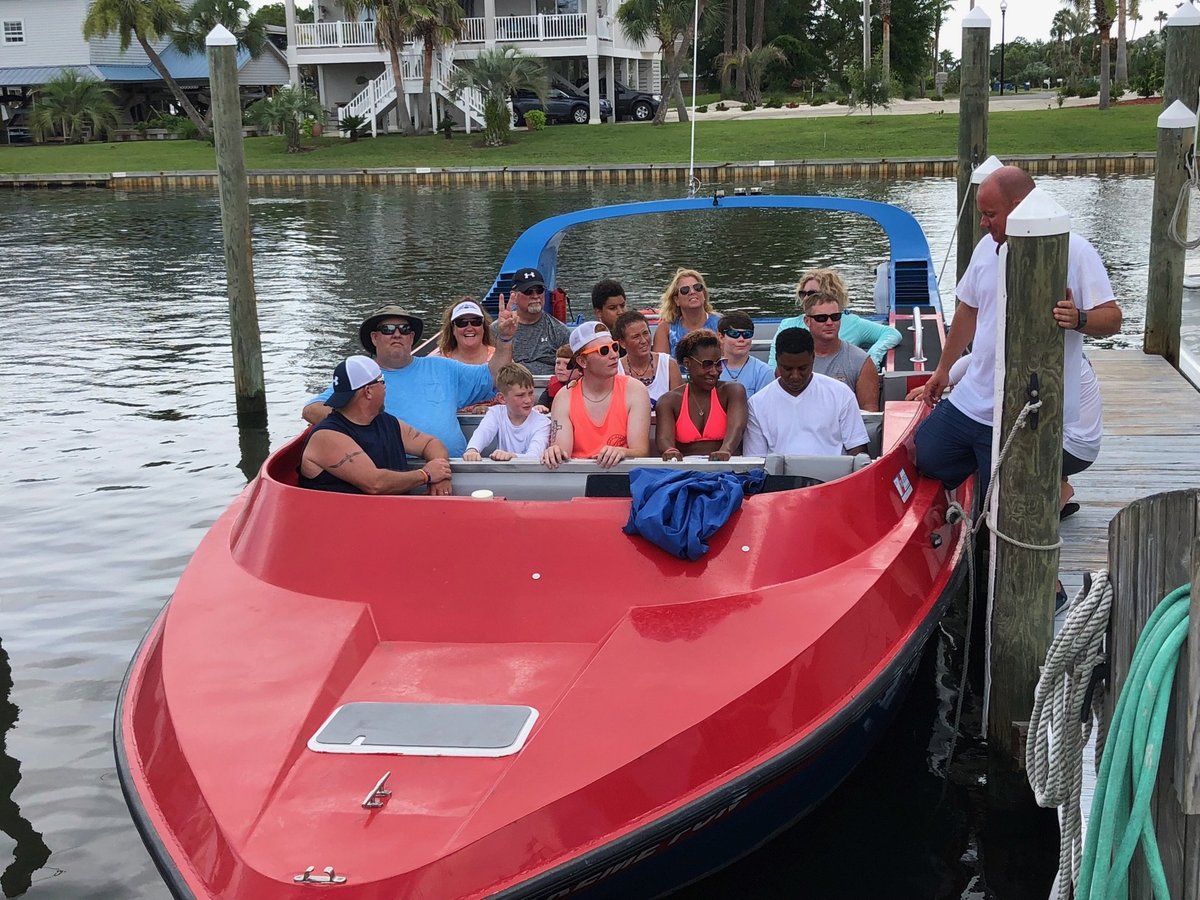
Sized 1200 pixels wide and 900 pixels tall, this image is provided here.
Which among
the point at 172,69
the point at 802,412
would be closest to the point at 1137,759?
the point at 802,412

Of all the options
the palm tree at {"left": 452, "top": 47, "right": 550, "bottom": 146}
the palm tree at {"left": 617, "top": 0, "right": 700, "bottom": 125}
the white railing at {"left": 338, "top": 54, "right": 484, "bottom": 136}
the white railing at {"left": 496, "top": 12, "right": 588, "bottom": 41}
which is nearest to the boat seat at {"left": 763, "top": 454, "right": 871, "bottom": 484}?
the palm tree at {"left": 452, "top": 47, "right": 550, "bottom": 146}

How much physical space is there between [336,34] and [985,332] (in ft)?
136

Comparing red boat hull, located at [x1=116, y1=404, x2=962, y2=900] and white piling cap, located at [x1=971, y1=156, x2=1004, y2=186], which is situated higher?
white piling cap, located at [x1=971, y1=156, x2=1004, y2=186]

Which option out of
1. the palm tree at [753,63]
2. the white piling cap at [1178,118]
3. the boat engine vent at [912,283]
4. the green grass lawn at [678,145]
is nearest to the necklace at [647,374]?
the boat engine vent at [912,283]

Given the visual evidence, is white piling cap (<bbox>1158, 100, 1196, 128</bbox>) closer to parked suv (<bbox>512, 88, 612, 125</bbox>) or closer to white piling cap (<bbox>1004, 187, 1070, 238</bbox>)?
white piling cap (<bbox>1004, 187, 1070, 238</bbox>)

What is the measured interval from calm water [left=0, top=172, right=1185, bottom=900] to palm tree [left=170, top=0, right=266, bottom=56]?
648 inches

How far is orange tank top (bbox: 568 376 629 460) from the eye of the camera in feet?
18.8

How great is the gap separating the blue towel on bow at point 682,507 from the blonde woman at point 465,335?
260cm

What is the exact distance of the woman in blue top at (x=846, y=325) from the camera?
716 centimetres

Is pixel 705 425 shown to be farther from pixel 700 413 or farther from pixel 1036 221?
pixel 1036 221

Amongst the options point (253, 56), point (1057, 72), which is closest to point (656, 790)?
point (253, 56)

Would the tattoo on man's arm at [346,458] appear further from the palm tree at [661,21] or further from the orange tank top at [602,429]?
the palm tree at [661,21]

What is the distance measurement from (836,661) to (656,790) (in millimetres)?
908

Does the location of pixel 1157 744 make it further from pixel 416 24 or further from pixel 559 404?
pixel 416 24
